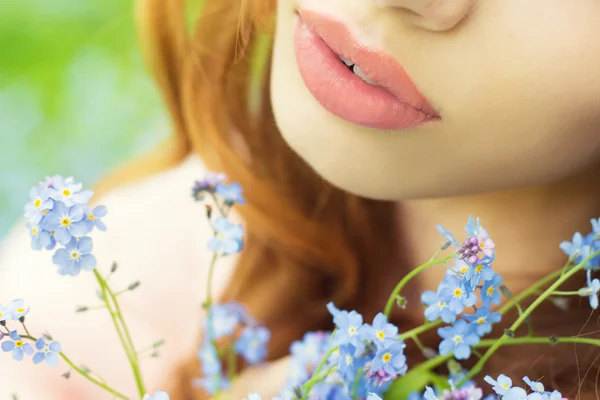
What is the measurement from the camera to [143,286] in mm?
1043

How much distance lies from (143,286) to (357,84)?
0.55m

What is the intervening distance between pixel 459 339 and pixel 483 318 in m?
0.02

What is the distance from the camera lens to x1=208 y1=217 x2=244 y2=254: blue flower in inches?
22.1

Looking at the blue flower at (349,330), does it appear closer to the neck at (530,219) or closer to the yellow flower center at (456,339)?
the yellow flower center at (456,339)

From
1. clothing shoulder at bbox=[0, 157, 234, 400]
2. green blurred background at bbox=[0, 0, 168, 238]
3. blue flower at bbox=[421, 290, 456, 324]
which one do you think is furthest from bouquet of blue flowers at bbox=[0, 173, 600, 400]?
green blurred background at bbox=[0, 0, 168, 238]

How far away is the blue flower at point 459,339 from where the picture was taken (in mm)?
510

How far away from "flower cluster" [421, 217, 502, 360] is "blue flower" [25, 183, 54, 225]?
0.27 metres

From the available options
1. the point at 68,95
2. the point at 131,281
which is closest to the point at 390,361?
the point at 131,281

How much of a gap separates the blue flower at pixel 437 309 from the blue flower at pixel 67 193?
255 millimetres

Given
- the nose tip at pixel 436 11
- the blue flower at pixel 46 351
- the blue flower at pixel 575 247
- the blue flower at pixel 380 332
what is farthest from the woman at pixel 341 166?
the blue flower at pixel 46 351

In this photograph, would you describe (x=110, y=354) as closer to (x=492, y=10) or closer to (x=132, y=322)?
(x=132, y=322)

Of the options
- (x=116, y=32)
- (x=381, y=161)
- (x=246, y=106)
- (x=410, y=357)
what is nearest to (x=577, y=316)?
(x=410, y=357)

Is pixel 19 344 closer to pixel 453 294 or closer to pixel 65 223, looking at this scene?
pixel 65 223

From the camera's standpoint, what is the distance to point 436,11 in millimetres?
547
